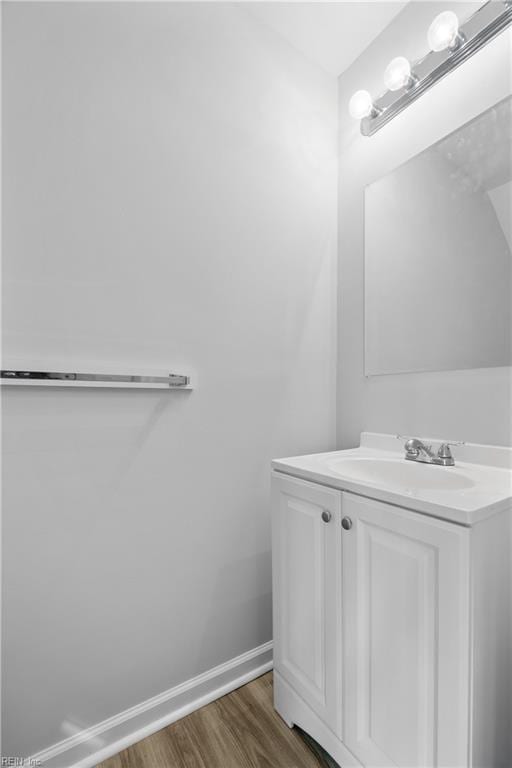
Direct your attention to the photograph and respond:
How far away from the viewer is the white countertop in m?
0.72

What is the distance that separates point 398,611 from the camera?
31.4 inches

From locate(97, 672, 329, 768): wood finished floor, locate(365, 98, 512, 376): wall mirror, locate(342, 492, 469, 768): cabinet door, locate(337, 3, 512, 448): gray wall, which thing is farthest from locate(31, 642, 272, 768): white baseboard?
locate(365, 98, 512, 376): wall mirror

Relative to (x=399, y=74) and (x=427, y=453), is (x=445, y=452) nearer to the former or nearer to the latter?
(x=427, y=453)

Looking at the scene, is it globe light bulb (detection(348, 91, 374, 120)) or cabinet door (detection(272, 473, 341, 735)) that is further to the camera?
globe light bulb (detection(348, 91, 374, 120))

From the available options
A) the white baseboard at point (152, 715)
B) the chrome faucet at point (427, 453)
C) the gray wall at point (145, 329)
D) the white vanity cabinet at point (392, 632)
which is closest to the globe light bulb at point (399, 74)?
the gray wall at point (145, 329)

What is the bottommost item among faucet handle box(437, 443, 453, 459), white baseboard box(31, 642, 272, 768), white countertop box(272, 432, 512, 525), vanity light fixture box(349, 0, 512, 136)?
white baseboard box(31, 642, 272, 768)

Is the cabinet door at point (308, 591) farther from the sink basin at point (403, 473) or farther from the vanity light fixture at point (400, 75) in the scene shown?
the vanity light fixture at point (400, 75)

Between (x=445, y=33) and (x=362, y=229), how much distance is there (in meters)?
0.59

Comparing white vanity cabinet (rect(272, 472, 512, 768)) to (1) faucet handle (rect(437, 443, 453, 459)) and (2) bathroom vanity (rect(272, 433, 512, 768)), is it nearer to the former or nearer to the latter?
(2) bathroom vanity (rect(272, 433, 512, 768))

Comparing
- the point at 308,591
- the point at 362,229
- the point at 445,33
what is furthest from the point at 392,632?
the point at 445,33

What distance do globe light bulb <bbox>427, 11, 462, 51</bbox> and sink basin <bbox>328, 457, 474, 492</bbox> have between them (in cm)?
124

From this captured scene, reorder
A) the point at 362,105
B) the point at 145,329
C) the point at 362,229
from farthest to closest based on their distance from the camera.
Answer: the point at 362,229 < the point at 362,105 < the point at 145,329

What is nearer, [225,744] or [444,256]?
[225,744]

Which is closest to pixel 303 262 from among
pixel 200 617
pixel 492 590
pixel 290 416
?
pixel 290 416
